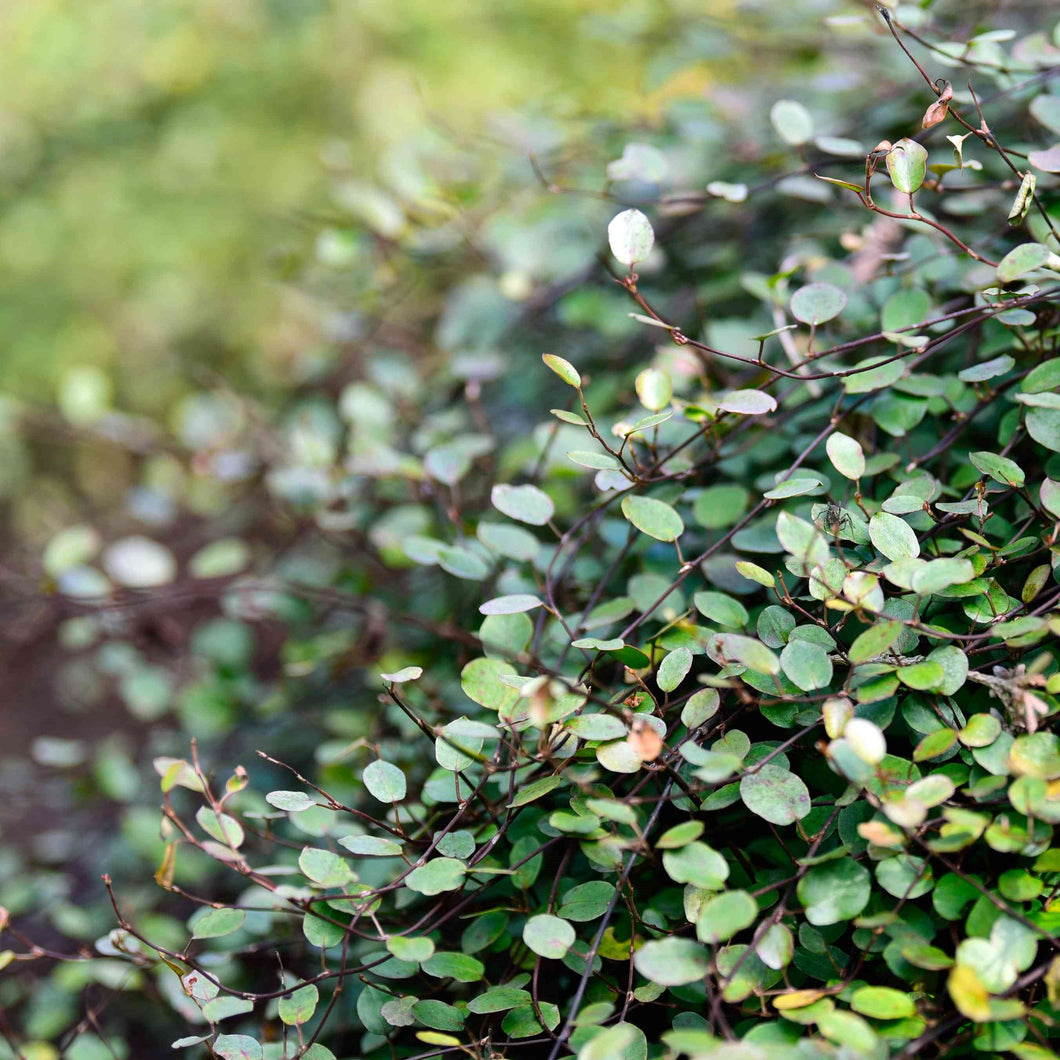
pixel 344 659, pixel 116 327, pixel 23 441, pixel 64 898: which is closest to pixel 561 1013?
pixel 344 659

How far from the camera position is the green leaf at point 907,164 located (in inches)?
22.7

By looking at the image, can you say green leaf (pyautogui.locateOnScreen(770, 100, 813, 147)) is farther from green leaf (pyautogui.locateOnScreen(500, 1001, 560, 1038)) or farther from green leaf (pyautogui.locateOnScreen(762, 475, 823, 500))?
green leaf (pyautogui.locateOnScreen(500, 1001, 560, 1038))

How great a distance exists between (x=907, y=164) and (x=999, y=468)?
0.70 feet

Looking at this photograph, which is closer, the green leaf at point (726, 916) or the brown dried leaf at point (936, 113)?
the green leaf at point (726, 916)

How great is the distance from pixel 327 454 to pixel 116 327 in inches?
75.0

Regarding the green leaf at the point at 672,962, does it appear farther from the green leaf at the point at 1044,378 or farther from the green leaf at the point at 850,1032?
the green leaf at the point at 1044,378

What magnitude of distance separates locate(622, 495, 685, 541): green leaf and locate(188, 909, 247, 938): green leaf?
0.40 meters

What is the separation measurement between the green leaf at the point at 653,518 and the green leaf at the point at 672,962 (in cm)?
27

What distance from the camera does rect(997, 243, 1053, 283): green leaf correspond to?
0.57 meters

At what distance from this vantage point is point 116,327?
102 inches

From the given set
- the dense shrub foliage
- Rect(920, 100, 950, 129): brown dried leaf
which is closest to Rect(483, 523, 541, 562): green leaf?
the dense shrub foliage

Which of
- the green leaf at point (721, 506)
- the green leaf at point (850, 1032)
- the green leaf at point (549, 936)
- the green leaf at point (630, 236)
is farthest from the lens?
the green leaf at point (721, 506)

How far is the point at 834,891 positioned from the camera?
0.51 metres

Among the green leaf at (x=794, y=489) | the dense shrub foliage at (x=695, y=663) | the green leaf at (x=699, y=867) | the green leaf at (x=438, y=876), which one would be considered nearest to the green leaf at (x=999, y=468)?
the dense shrub foliage at (x=695, y=663)
